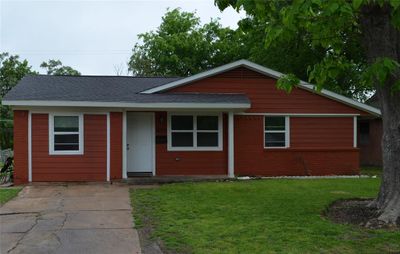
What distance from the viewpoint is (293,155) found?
17984 millimetres

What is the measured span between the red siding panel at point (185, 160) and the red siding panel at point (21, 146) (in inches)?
169

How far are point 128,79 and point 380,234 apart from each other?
13.4 metres

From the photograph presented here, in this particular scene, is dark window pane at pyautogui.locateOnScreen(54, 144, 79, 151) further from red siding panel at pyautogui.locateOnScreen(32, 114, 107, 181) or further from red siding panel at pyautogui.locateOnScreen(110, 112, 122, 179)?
red siding panel at pyautogui.locateOnScreen(110, 112, 122, 179)

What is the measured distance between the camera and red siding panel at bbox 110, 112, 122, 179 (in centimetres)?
1603

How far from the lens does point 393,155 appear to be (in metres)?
9.48

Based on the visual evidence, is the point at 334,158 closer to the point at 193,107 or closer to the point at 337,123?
the point at 337,123

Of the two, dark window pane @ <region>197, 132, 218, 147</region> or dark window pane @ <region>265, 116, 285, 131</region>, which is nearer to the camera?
dark window pane @ <region>197, 132, 218, 147</region>

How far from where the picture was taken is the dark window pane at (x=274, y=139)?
18.0 m

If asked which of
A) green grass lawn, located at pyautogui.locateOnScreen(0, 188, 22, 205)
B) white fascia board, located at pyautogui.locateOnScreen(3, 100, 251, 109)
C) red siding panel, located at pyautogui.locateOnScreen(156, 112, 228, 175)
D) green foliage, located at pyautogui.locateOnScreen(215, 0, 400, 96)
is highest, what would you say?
green foliage, located at pyautogui.locateOnScreen(215, 0, 400, 96)

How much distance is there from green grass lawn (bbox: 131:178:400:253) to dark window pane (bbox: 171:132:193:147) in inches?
110

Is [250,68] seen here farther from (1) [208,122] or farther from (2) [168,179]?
(2) [168,179]

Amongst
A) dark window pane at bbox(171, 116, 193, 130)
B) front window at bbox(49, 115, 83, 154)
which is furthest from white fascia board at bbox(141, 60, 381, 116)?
front window at bbox(49, 115, 83, 154)

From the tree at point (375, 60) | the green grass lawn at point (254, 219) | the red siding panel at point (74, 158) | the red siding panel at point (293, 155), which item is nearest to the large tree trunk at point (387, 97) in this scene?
the tree at point (375, 60)

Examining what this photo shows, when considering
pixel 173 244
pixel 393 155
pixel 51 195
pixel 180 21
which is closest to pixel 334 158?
pixel 393 155
